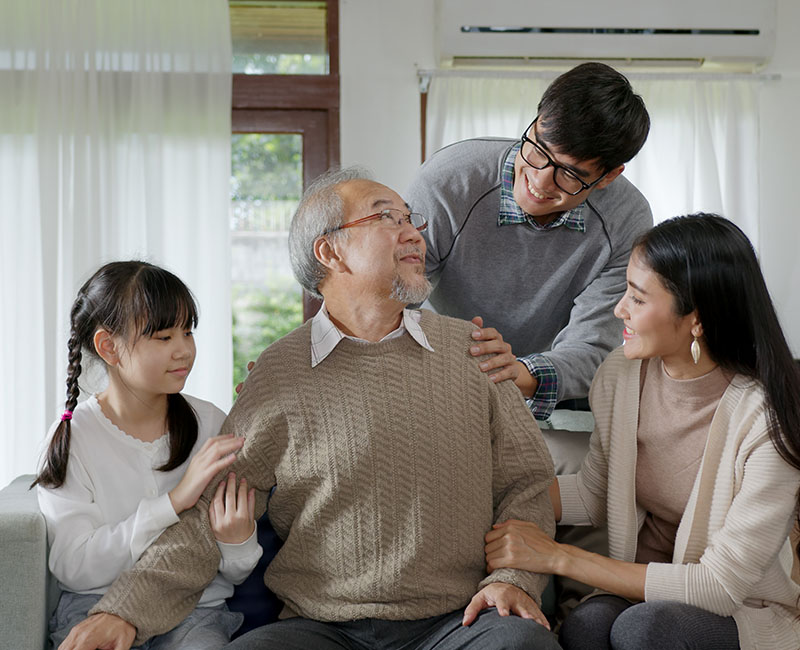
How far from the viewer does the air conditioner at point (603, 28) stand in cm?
381

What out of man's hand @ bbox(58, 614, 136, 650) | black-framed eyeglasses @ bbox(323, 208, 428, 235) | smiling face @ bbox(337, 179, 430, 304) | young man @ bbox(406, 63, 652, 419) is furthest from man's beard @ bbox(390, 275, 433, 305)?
man's hand @ bbox(58, 614, 136, 650)

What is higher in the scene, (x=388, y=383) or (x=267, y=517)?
(x=388, y=383)

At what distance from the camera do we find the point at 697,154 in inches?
160

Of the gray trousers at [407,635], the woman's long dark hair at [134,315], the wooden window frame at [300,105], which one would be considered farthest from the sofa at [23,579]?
the wooden window frame at [300,105]

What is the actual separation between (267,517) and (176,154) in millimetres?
2494

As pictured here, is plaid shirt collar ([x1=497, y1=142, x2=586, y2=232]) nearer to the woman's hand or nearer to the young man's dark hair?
the young man's dark hair

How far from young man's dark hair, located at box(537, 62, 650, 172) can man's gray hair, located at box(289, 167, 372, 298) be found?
44 centimetres

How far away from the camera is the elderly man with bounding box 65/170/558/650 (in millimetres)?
1661

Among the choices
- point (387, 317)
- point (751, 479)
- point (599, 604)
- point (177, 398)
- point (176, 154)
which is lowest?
point (599, 604)

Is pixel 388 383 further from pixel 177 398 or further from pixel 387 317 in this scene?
pixel 177 398

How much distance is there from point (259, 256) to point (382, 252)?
2496 mm

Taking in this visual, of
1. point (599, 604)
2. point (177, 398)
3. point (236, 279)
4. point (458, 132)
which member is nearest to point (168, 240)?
point (236, 279)

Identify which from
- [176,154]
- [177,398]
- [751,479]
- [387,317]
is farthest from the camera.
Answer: [176,154]

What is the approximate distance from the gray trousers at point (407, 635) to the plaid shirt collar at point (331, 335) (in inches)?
20.6
